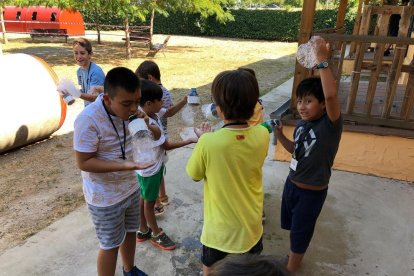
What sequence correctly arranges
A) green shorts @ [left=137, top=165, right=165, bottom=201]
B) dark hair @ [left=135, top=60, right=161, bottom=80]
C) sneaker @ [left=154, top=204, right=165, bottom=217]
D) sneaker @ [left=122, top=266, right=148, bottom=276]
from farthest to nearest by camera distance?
sneaker @ [left=154, top=204, right=165, bottom=217]
dark hair @ [left=135, top=60, right=161, bottom=80]
green shorts @ [left=137, top=165, right=165, bottom=201]
sneaker @ [left=122, top=266, right=148, bottom=276]

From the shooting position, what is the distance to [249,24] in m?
26.5

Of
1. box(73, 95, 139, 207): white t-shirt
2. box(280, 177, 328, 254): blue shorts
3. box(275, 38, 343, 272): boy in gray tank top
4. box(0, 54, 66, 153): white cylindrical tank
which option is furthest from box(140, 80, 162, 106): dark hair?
box(0, 54, 66, 153): white cylindrical tank

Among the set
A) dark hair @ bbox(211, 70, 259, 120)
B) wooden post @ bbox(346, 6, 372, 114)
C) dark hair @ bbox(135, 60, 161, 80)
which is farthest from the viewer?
wooden post @ bbox(346, 6, 372, 114)

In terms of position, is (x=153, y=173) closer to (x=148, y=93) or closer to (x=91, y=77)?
(x=148, y=93)

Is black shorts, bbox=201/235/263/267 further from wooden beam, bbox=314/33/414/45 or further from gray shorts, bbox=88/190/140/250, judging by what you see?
wooden beam, bbox=314/33/414/45

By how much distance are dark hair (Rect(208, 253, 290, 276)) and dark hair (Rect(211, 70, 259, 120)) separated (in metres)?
0.93

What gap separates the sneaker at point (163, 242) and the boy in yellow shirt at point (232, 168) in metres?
1.03

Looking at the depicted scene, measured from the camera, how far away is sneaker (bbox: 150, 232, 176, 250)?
3010mm

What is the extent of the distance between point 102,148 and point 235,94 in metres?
0.87

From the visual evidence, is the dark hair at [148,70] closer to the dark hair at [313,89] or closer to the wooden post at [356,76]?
the dark hair at [313,89]

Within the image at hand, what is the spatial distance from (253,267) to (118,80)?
53.5 inches

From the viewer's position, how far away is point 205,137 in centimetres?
182

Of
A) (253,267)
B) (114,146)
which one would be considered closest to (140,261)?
(114,146)

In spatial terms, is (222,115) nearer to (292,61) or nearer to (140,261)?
(140,261)
